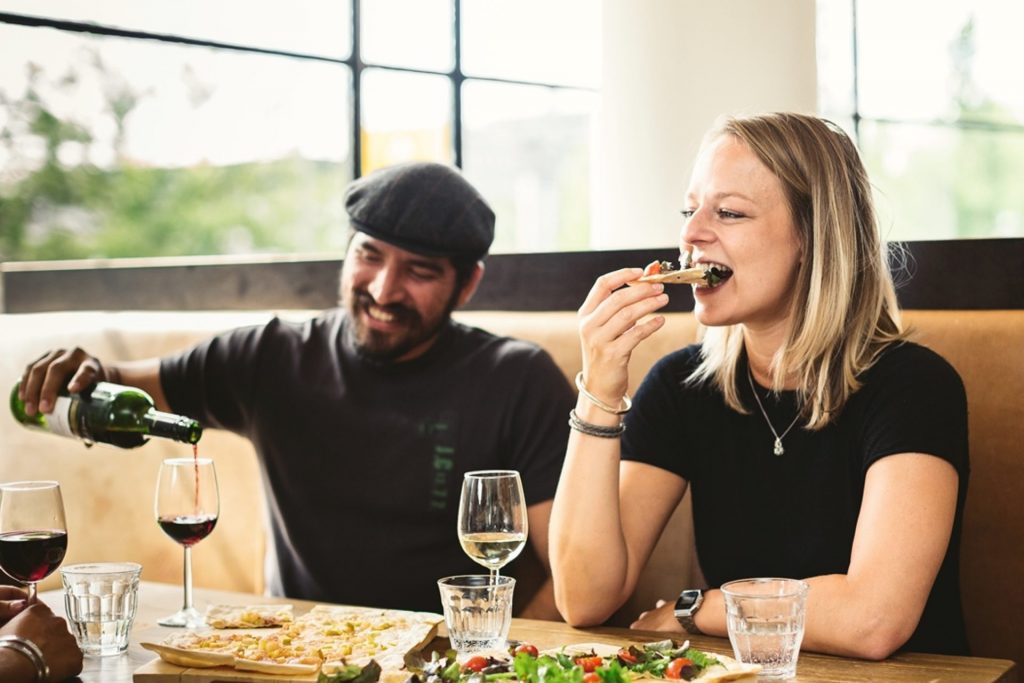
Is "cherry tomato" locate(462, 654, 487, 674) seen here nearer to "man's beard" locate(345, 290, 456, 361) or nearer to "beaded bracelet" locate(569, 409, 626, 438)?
"beaded bracelet" locate(569, 409, 626, 438)

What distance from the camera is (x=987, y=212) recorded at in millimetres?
25438

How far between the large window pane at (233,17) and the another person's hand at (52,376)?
19779 millimetres

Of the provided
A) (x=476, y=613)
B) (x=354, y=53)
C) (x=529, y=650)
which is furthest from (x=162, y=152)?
(x=529, y=650)

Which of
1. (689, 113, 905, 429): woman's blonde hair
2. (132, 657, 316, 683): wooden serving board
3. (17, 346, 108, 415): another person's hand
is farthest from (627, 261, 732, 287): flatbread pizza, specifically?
(17, 346, 108, 415): another person's hand

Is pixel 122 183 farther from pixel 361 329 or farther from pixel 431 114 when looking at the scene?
pixel 361 329

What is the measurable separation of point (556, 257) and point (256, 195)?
24.2m

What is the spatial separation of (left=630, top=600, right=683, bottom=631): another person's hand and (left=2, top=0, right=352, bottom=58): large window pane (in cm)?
Result: 2047

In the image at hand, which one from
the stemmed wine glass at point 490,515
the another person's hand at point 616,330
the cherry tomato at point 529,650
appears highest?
the another person's hand at point 616,330

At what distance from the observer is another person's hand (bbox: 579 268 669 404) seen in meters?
1.76

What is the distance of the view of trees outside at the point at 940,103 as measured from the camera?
1850cm

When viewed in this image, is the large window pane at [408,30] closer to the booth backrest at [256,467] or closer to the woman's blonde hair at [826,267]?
the booth backrest at [256,467]

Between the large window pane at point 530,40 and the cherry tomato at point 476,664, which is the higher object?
the large window pane at point 530,40

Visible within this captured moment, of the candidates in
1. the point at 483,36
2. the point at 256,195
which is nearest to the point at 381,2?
the point at 483,36

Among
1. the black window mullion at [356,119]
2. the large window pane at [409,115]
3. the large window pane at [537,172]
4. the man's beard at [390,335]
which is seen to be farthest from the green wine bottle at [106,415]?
the large window pane at [537,172]
